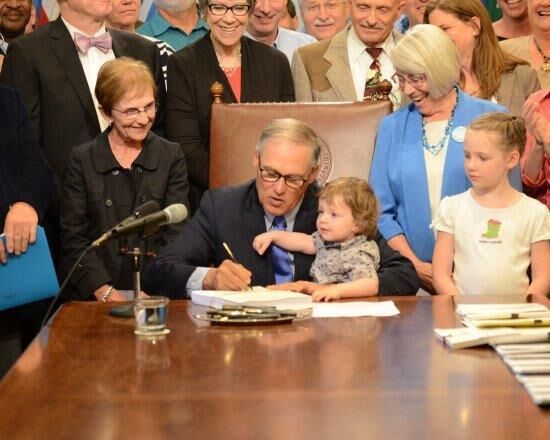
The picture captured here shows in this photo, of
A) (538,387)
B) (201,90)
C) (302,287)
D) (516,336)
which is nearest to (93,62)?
(201,90)

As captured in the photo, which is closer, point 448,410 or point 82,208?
point 448,410

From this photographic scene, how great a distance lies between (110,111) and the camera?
4480mm

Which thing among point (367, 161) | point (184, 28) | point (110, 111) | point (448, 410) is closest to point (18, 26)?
point (184, 28)

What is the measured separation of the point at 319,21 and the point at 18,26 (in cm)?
158

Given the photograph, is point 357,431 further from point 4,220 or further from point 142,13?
point 142,13

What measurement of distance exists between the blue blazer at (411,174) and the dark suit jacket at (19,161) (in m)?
1.24

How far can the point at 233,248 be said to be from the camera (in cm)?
384

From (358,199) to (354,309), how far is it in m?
0.45

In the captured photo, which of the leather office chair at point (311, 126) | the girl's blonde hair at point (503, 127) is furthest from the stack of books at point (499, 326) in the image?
the leather office chair at point (311, 126)

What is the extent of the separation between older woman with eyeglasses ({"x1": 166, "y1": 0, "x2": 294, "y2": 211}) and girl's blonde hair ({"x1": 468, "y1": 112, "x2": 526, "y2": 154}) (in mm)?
1161

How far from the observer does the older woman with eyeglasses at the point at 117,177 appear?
440cm

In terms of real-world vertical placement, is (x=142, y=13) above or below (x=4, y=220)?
above

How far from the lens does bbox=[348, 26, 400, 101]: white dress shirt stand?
4.89 metres

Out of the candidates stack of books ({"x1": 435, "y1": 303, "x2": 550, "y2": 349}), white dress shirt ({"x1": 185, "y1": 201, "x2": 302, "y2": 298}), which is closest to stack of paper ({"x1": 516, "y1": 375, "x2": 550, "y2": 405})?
stack of books ({"x1": 435, "y1": 303, "x2": 550, "y2": 349})
